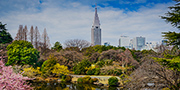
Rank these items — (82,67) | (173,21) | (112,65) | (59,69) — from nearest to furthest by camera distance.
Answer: (173,21)
(59,69)
(82,67)
(112,65)

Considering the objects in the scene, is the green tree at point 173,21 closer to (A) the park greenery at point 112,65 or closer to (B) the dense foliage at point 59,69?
(A) the park greenery at point 112,65

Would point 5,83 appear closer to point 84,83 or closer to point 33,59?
point 84,83

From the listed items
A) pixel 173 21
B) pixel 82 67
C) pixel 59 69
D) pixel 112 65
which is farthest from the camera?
pixel 112 65

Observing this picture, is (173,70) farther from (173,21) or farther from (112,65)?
(112,65)

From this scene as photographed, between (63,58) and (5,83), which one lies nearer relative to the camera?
(5,83)

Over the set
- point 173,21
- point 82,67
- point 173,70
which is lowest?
point 82,67

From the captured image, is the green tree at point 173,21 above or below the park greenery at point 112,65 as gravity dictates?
above

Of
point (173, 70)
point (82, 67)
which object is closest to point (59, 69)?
point (82, 67)

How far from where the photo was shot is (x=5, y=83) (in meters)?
3.36

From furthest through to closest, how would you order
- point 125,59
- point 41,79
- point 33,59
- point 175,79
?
point 125,59
point 33,59
point 41,79
point 175,79

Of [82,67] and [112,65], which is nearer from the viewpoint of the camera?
[82,67]

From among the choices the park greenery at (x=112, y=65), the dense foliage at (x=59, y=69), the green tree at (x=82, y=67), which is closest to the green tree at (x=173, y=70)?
the park greenery at (x=112, y=65)

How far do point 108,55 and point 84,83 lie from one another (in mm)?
7813

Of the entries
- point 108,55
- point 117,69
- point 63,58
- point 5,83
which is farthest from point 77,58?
point 5,83
